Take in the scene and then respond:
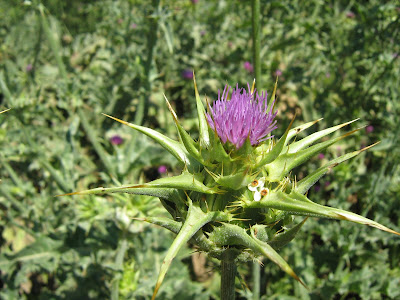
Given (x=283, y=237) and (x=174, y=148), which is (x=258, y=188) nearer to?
(x=283, y=237)

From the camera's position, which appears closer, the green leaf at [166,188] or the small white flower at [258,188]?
the green leaf at [166,188]

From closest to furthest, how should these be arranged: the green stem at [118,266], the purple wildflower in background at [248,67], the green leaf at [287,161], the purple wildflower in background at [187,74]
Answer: the green leaf at [287,161] < the green stem at [118,266] < the purple wildflower in background at [248,67] < the purple wildflower in background at [187,74]

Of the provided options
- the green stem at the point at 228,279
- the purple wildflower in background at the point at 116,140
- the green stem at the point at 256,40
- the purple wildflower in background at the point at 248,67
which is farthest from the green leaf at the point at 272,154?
the purple wildflower in background at the point at 248,67

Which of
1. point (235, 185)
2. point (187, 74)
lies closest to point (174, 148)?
point (235, 185)

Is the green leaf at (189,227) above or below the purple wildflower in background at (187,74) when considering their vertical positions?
below

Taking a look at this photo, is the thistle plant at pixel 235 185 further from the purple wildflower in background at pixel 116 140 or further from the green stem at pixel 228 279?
the purple wildflower in background at pixel 116 140

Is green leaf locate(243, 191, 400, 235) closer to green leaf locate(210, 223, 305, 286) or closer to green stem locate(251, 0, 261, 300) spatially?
green leaf locate(210, 223, 305, 286)

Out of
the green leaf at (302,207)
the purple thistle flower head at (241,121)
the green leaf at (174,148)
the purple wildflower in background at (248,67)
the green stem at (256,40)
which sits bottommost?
the green leaf at (302,207)
